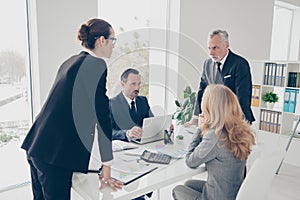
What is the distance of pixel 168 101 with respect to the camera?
12.9ft

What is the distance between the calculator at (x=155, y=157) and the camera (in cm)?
165

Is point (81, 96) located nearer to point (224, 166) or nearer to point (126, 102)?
point (224, 166)

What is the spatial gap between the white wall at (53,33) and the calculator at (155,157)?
142 centimetres

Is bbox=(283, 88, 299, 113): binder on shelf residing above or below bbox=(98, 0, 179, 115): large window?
below

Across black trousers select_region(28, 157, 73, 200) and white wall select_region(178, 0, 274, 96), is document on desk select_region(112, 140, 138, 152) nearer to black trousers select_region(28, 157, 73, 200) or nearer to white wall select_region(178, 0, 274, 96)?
black trousers select_region(28, 157, 73, 200)

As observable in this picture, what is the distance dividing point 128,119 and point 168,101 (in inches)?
65.5

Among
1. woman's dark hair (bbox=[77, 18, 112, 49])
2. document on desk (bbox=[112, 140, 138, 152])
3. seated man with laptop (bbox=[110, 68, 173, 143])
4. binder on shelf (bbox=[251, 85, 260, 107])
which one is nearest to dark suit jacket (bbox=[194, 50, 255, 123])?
seated man with laptop (bbox=[110, 68, 173, 143])

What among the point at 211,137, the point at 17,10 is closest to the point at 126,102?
the point at 211,137

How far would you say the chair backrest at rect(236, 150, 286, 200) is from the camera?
138cm

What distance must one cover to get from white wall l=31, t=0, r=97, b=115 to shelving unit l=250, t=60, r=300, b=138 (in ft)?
8.74

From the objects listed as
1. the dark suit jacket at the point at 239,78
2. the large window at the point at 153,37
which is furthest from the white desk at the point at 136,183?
the large window at the point at 153,37

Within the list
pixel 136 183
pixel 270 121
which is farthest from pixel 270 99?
pixel 136 183

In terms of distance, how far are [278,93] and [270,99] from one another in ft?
0.69

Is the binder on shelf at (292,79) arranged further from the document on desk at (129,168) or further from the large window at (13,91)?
the large window at (13,91)
